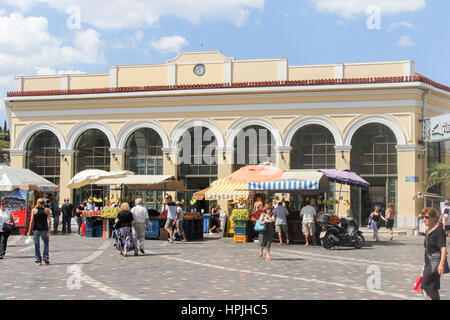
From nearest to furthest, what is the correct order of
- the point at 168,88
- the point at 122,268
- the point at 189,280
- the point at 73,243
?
1. the point at 189,280
2. the point at 122,268
3. the point at 73,243
4. the point at 168,88

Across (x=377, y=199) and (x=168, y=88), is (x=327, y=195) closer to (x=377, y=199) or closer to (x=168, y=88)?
(x=377, y=199)

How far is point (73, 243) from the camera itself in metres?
19.3

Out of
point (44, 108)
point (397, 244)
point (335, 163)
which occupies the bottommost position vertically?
point (397, 244)

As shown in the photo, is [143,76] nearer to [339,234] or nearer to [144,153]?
[144,153]

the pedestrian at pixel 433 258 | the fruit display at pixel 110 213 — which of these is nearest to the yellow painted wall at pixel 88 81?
the fruit display at pixel 110 213

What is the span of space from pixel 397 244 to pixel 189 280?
11.9m

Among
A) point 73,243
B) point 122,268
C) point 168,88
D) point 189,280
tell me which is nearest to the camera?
point 189,280

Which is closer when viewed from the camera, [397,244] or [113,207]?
[397,244]

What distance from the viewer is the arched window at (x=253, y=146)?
30375mm

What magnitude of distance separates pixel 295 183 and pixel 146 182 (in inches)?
240

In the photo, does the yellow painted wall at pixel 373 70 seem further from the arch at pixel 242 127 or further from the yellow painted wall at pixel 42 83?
the yellow painted wall at pixel 42 83

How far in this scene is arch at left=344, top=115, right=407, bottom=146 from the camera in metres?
28.5

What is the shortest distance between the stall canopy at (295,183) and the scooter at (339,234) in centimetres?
120

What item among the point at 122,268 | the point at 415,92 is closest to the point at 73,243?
Result: the point at 122,268
